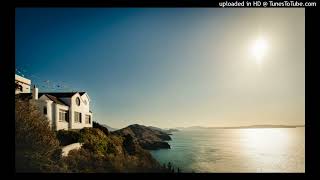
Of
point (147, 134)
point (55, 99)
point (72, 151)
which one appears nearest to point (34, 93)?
point (55, 99)

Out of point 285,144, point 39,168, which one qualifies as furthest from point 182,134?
point 39,168

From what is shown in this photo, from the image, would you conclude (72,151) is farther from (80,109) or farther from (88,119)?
(80,109)

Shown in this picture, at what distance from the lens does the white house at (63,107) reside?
14.8m

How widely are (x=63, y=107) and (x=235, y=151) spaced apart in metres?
6.93

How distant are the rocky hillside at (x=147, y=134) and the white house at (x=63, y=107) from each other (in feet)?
4.90

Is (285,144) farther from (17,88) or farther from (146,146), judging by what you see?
(17,88)

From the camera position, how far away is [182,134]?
14688 millimetres

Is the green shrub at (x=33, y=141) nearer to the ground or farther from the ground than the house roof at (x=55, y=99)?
nearer to the ground

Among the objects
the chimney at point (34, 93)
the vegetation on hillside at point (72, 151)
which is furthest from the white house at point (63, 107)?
the vegetation on hillside at point (72, 151)

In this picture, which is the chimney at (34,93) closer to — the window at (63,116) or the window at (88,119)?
the window at (63,116)

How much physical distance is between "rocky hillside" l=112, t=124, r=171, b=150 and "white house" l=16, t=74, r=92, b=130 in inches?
58.7

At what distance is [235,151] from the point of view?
48.5 feet

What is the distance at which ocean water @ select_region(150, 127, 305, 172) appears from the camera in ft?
46.8

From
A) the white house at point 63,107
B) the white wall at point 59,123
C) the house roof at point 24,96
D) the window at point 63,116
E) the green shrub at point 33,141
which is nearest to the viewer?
the green shrub at point 33,141
